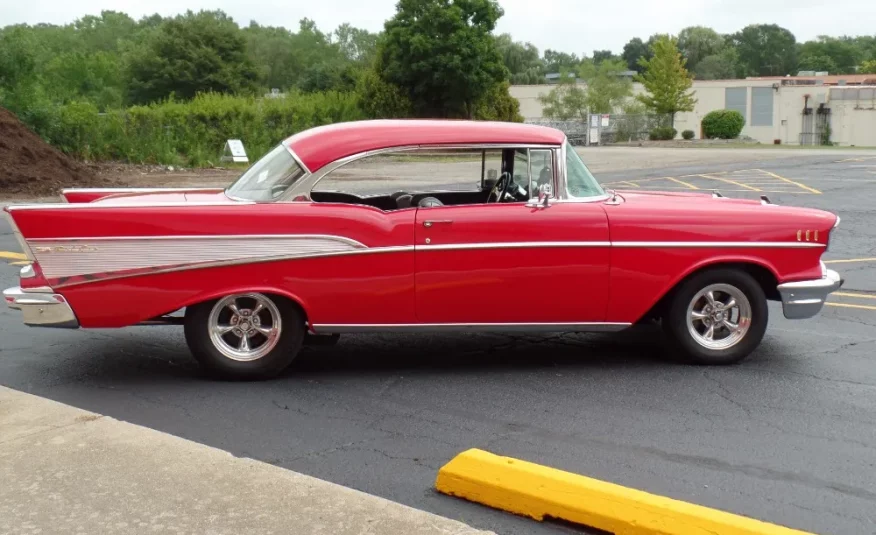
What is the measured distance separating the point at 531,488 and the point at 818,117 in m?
72.5

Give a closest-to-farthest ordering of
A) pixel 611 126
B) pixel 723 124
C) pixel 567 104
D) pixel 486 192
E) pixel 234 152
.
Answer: pixel 486 192 < pixel 234 152 < pixel 611 126 < pixel 723 124 < pixel 567 104

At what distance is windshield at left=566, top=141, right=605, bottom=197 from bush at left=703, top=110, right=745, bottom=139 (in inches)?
2192

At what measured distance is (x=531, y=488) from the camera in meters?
4.02

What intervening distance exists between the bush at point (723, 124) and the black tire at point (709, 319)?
182 ft

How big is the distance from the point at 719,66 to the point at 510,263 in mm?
135268

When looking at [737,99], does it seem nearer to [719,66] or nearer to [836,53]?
[719,66]

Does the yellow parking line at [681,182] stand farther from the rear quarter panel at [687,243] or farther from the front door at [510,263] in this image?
the front door at [510,263]

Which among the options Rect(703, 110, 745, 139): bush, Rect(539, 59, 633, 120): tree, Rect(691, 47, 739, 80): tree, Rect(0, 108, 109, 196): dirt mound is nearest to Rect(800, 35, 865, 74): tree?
Rect(691, 47, 739, 80): tree

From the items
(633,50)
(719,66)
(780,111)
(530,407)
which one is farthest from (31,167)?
(633,50)

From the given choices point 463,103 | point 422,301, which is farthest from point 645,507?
point 463,103

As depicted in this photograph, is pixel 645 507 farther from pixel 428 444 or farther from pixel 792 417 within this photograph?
pixel 792 417

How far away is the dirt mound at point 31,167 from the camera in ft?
71.4

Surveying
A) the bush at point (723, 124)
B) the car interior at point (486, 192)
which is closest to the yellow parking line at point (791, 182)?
the car interior at point (486, 192)

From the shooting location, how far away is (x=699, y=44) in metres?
146
